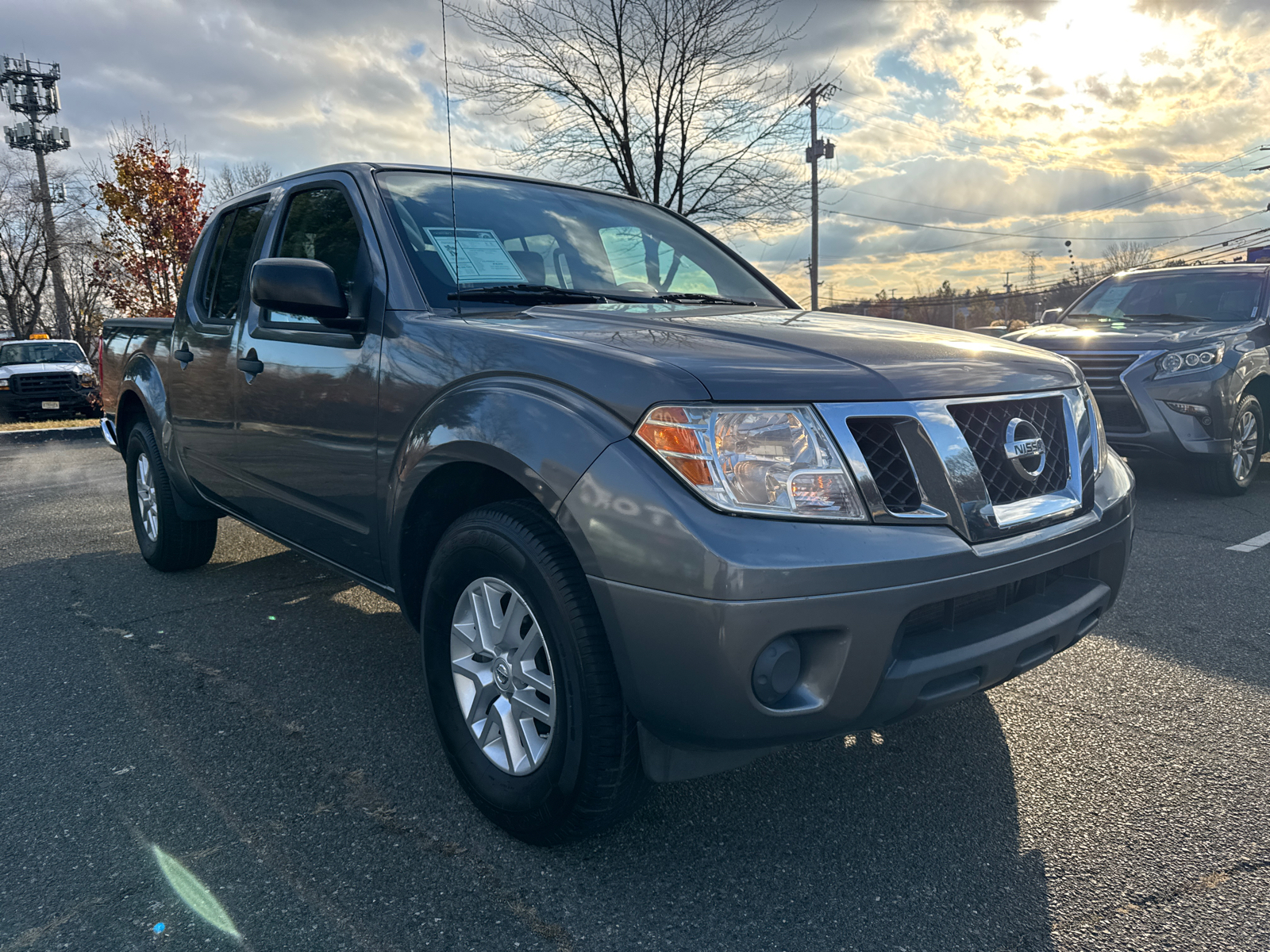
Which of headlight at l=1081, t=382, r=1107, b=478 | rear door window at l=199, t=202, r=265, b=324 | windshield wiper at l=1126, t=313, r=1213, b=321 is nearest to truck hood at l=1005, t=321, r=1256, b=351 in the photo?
windshield wiper at l=1126, t=313, r=1213, b=321

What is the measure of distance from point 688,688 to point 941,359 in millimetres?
1050

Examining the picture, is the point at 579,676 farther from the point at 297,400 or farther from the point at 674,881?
the point at 297,400

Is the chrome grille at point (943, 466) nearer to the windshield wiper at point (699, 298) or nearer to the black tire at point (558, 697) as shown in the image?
the black tire at point (558, 697)

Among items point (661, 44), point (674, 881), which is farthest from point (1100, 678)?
point (661, 44)

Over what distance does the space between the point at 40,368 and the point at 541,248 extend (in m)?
17.9

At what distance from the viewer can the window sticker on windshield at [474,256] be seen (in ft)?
9.18

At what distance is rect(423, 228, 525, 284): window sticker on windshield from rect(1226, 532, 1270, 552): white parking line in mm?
4407

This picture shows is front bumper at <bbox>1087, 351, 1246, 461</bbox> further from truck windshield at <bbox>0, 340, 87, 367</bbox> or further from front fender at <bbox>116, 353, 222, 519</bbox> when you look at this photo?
truck windshield at <bbox>0, 340, 87, 367</bbox>

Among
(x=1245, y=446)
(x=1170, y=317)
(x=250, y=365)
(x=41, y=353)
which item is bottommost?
(x=1245, y=446)

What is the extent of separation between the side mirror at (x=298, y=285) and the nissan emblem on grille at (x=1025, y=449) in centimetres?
192

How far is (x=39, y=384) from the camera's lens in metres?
16.9

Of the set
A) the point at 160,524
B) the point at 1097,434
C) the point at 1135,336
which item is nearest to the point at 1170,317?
the point at 1135,336

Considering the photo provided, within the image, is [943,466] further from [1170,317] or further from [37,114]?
[37,114]

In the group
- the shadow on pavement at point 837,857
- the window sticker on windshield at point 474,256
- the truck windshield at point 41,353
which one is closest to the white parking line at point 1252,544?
the shadow on pavement at point 837,857
